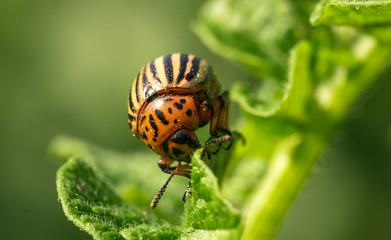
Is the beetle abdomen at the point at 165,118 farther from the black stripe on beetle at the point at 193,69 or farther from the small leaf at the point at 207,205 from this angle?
the small leaf at the point at 207,205

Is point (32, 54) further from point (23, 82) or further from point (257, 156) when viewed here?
point (257, 156)

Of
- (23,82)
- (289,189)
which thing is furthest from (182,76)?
(23,82)

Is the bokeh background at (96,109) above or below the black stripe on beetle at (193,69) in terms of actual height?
below

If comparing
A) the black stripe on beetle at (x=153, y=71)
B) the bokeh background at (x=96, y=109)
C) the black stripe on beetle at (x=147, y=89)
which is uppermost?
the black stripe on beetle at (x=153, y=71)

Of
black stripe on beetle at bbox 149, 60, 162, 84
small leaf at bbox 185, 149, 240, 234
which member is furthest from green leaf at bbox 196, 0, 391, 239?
small leaf at bbox 185, 149, 240, 234

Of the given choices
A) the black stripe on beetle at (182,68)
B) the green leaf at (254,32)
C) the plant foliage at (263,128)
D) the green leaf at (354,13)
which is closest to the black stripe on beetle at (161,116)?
the black stripe on beetle at (182,68)

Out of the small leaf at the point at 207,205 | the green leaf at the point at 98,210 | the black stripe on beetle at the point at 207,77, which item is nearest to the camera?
the small leaf at the point at 207,205
